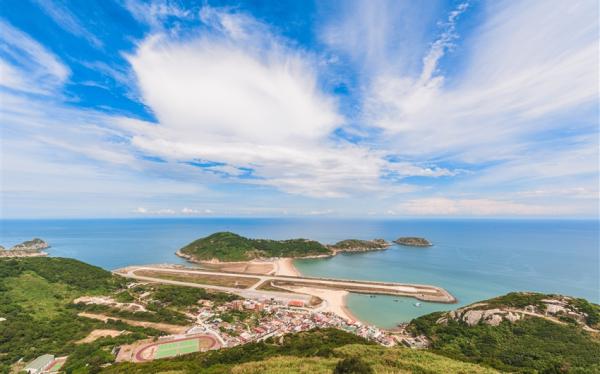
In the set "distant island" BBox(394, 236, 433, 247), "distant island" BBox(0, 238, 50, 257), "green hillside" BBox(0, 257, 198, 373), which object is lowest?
"distant island" BBox(0, 238, 50, 257)

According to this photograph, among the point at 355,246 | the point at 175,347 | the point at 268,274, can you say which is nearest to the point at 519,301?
the point at 175,347

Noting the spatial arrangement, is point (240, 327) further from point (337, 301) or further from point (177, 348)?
point (337, 301)

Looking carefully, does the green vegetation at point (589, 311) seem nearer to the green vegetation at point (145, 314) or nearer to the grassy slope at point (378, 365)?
the grassy slope at point (378, 365)

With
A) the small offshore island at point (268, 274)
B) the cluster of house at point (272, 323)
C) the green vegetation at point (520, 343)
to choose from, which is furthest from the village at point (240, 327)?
the green vegetation at point (520, 343)

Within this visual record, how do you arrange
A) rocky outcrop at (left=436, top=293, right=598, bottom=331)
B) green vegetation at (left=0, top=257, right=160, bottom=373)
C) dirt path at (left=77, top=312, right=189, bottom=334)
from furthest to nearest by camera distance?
dirt path at (left=77, top=312, right=189, bottom=334) → rocky outcrop at (left=436, top=293, right=598, bottom=331) → green vegetation at (left=0, top=257, right=160, bottom=373)

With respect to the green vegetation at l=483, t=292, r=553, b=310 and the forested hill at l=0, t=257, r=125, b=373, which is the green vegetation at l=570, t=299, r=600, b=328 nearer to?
the green vegetation at l=483, t=292, r=553, b=310

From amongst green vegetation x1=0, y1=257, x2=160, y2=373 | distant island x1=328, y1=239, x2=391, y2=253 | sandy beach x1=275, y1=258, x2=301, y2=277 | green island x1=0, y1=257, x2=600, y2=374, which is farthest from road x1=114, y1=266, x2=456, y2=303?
distant island x1=328, y1=239, x2=391, y2=253
